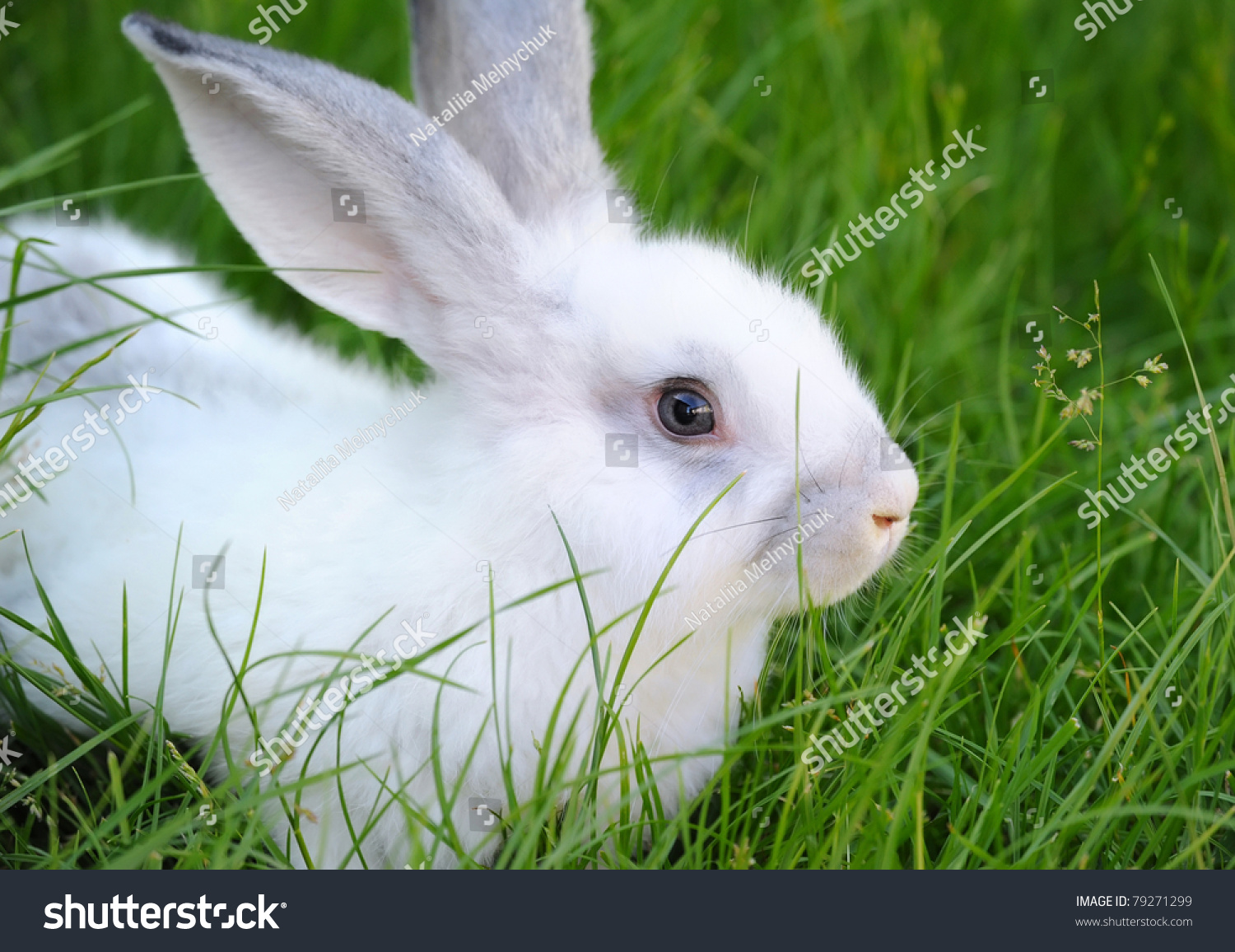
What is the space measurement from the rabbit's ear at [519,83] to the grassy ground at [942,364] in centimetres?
57

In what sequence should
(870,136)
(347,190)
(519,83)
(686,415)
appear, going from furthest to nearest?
(870,136) < (519,83) < (347,190) < (686,415)

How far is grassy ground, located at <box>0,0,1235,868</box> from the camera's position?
9.31ft

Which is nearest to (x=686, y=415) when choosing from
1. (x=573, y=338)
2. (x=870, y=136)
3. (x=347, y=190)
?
(x=573, y=338)

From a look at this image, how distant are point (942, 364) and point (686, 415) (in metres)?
2.04

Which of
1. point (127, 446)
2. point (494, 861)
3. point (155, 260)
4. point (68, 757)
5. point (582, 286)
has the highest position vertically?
point (155, 260)

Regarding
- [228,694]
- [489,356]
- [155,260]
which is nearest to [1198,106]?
[489,356]

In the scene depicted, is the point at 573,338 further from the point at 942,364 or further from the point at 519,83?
the point at 942,364

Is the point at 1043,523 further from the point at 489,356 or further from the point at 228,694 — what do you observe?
the point at 228,694

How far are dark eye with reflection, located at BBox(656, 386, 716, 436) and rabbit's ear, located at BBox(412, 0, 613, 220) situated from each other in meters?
0.80

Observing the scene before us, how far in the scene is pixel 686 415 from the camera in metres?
3.05

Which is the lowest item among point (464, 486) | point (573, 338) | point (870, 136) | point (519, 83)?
point (464, 486)

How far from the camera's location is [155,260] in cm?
425

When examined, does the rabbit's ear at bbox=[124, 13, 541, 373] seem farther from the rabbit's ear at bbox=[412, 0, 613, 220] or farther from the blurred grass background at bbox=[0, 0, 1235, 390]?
the blurred grass background at bbox=[0, 0, 1235, 390]
